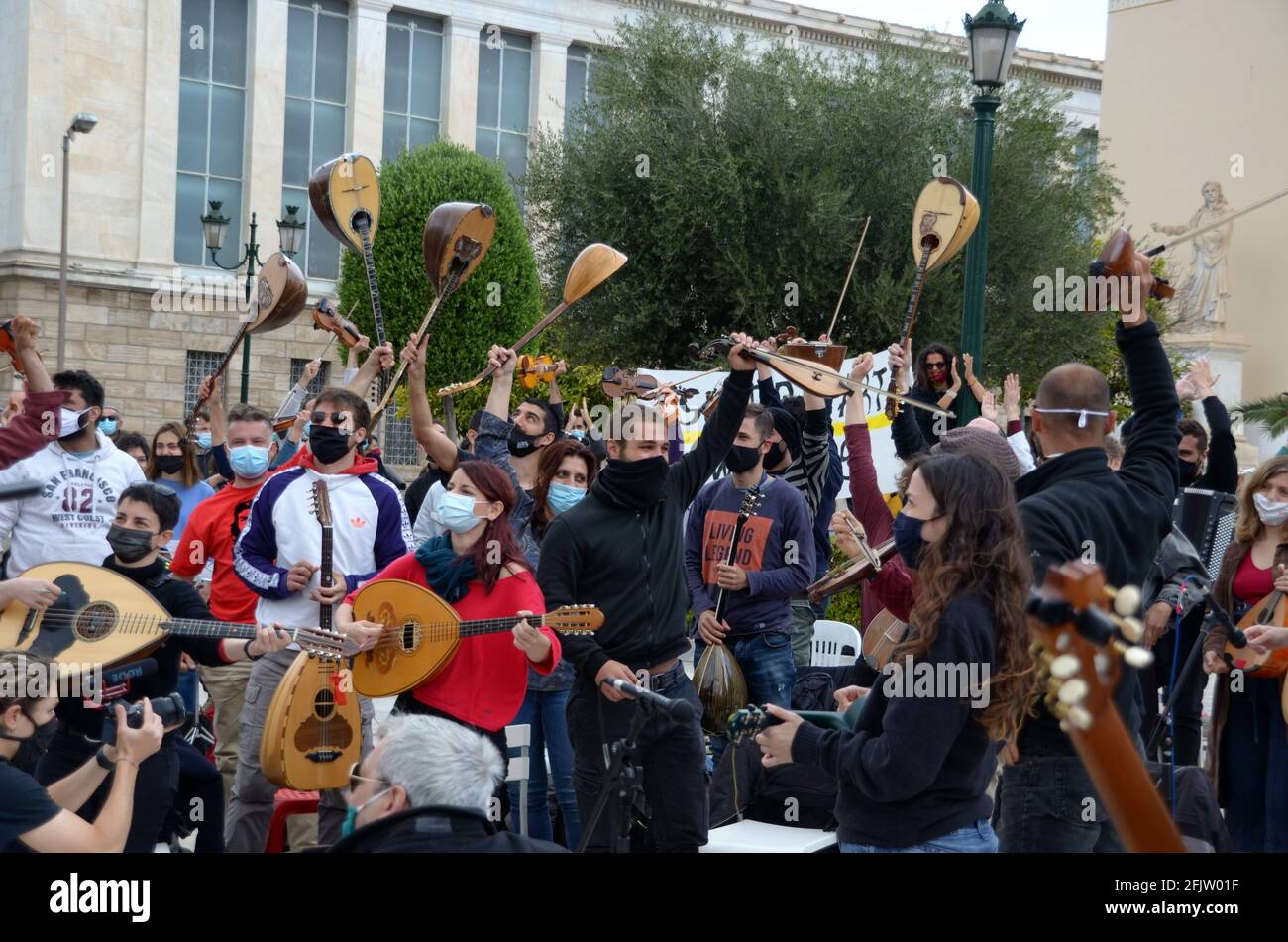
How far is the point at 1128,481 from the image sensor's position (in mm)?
4605

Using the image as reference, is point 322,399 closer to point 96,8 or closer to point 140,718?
point 140,718

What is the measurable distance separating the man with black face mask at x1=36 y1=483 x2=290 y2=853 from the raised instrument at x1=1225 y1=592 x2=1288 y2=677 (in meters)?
3.90

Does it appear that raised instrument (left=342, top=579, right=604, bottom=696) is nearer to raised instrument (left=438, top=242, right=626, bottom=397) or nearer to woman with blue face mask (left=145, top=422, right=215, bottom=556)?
raised instrument (left=438, top=242, right=626, bottom=397)

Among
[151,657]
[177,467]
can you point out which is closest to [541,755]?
[151,657]

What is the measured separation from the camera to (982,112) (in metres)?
9.71

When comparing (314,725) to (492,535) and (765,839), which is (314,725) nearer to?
(492,535)

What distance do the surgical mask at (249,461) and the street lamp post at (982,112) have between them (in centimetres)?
476

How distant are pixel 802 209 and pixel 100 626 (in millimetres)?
15980

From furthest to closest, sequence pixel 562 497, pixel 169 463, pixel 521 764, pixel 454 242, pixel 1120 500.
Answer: pixel 169 463
pixel 454 242
pixel 562 497
pixel 521 764
pixel 1120 500

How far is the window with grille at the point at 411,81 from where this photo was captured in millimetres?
37625

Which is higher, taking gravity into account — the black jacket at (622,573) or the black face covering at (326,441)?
the black face covering at (326,441)

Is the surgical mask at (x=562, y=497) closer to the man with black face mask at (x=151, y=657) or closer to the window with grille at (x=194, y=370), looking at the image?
the man with black face mask at (x=151, y=657)

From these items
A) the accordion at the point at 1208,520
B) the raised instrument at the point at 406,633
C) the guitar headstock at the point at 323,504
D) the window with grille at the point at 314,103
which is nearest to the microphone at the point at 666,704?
the raised instrument at the point at 406,633
